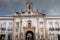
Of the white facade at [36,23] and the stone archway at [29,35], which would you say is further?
the stone archway at [29,35]

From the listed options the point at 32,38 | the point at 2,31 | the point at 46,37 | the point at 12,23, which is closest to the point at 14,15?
the point at 12,23

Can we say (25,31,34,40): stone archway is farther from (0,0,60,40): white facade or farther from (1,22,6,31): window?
(1,22,6,31): window

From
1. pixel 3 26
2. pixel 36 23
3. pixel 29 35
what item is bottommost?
pixel 29 35

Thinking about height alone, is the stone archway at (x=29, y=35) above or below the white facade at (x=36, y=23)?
below

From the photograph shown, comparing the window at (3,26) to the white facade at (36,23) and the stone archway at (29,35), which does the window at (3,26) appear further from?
the stone archway at (29,35)

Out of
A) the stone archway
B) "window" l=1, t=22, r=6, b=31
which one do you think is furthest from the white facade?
the stone archway

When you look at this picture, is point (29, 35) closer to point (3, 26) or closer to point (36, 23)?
point (36, 23)

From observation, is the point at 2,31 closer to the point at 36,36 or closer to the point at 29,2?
the point at 36,36

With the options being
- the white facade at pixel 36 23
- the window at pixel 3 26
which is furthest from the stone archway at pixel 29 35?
the window at pixel 3 26

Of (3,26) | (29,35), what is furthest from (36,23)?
(3,26)

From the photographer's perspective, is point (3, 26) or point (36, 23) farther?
point (3, 26)

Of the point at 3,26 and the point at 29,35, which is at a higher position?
the point at 3,26

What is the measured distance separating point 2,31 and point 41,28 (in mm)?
9460

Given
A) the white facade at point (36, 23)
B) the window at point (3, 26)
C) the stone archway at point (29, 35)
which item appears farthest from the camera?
the window at point (3, 26)
